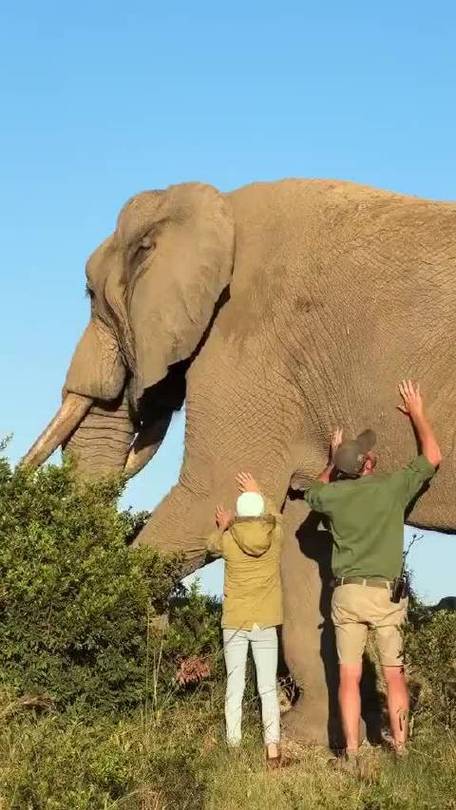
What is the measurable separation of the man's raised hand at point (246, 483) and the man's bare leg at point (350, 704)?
1551mm

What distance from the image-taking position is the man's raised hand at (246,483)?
30.5 ft

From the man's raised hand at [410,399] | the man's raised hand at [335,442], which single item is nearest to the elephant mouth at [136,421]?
the man's raised hand at [335,442]

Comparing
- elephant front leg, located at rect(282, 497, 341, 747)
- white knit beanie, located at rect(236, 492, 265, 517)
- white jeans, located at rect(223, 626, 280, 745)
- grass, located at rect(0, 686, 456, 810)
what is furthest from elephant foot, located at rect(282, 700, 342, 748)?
white knit beanie, located at rect(236, 492, 265, 517)

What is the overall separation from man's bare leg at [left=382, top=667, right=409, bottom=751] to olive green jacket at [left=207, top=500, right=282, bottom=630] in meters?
0.78

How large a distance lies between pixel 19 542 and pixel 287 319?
2.44 metres

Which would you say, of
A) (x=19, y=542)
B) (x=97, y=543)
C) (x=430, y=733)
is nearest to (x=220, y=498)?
(x=97, y=543)

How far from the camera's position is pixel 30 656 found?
8711 millimetres

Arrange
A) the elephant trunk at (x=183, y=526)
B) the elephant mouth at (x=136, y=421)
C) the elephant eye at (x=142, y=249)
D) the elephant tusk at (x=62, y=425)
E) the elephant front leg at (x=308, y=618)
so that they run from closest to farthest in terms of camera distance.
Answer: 1. the elephant trunk at (x=183, y=526)
2. the elephant front leg at (x=308, y=618)
3. the elephant eye at (x=142, y=249)
4. the elephant mouth at (x=136, y=421)
5. the elephant tusk at (x=62, y=425)

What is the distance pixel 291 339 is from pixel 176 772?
356 cm

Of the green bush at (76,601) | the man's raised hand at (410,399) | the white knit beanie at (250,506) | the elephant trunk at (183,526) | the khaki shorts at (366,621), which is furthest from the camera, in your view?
the elephant trunk at (183,526)

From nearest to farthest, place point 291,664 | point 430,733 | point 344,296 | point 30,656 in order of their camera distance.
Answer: point 430,733
point 30,656
point 344,296
point 291,664

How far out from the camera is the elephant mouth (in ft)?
35.0

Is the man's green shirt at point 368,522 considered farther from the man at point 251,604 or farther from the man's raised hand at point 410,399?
the man's raised hand at point 410,399

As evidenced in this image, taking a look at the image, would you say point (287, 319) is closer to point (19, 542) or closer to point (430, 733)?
point (19, 542)
